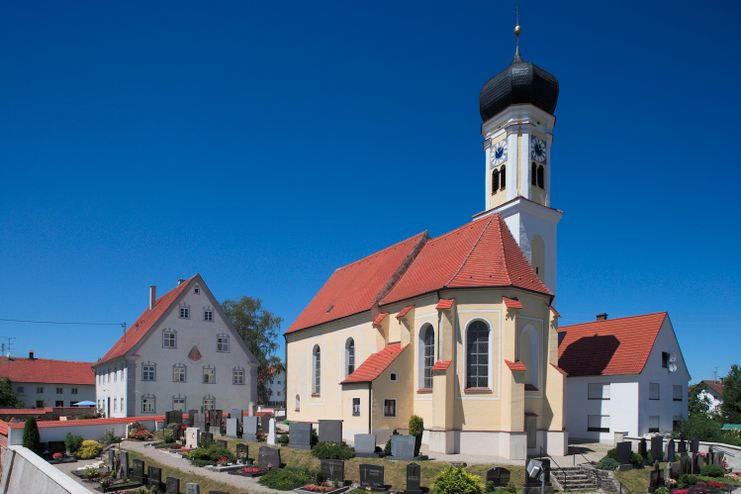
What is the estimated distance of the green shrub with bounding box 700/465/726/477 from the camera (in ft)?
89.4

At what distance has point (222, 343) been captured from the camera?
49.1 m

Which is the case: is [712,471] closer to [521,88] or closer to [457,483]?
[457,483]

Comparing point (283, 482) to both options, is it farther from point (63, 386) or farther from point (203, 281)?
point (63, 386)

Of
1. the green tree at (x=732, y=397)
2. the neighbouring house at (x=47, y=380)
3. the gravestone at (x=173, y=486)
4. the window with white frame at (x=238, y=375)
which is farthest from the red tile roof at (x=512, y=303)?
the neighbouring house at (x=47, y=380)

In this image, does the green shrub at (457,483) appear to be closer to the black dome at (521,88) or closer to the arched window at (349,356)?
the arched window at (349,356)

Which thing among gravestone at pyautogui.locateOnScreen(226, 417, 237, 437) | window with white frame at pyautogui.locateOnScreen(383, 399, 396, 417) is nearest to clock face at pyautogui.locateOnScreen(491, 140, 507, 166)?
window with white frame at pyautogui.locateOnScreen(383, 399, 396, 417)

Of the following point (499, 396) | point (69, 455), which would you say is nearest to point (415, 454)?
point (499, 396)

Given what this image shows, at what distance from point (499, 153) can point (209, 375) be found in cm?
2689

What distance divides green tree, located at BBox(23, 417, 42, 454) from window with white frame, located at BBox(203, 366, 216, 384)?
17912mm

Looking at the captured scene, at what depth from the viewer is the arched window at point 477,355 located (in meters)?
29.1

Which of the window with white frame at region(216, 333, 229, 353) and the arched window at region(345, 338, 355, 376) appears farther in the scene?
the window with white frame at region(216, 333, 229, 353)

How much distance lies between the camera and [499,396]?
28391 mm

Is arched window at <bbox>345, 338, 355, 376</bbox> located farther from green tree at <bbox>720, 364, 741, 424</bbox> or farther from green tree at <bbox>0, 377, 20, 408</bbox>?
green tree at <bbox>0, 377, 20, 408</bbox>

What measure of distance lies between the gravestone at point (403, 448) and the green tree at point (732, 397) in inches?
1367
